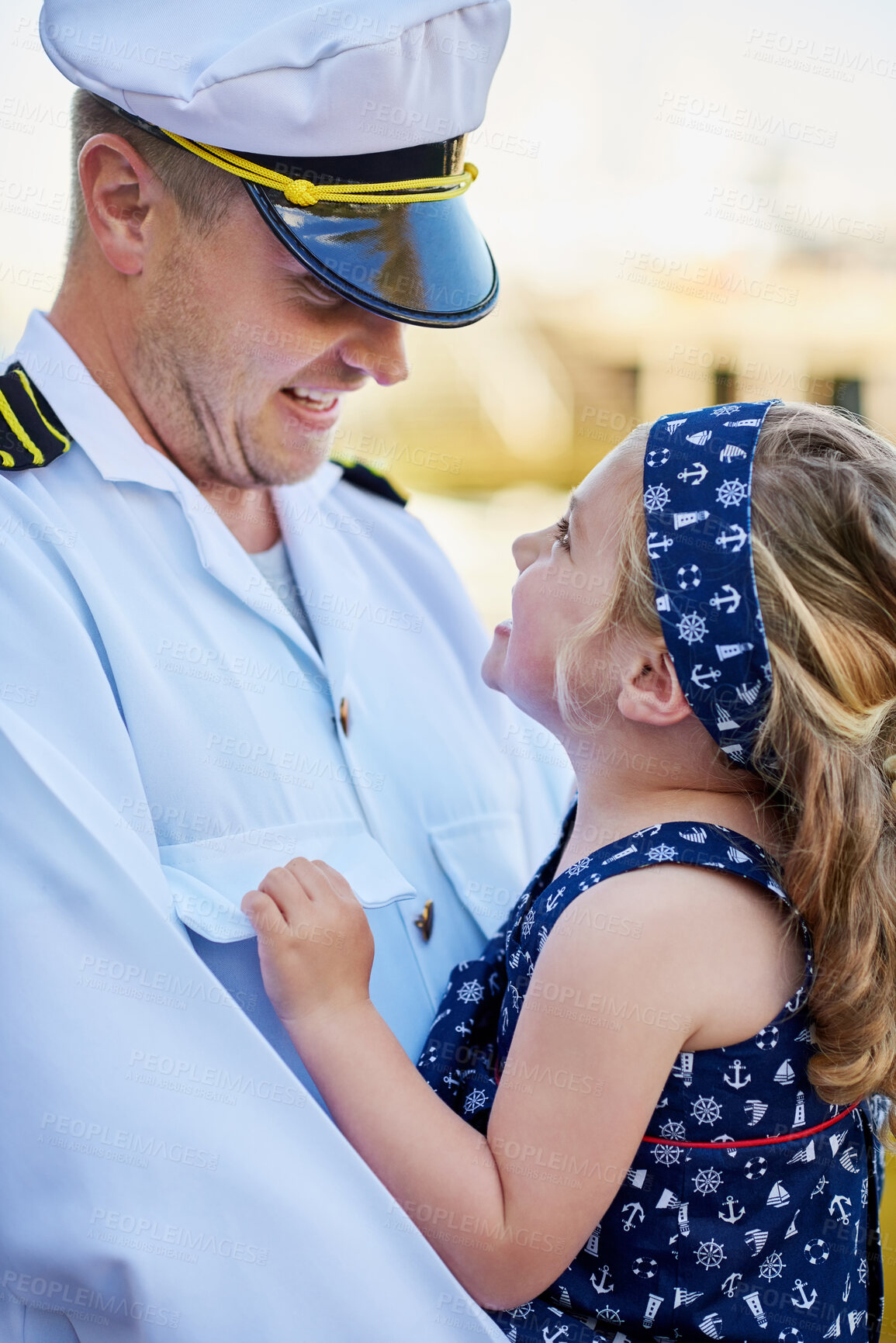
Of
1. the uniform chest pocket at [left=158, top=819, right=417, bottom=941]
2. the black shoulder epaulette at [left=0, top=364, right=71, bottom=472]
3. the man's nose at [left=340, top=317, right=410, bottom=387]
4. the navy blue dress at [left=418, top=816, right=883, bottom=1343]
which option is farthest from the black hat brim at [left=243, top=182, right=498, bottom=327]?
the navy blue dress at [left=418, top=816, right=883, bottom=1343]

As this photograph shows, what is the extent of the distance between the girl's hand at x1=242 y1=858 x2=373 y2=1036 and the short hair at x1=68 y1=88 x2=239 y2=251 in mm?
982

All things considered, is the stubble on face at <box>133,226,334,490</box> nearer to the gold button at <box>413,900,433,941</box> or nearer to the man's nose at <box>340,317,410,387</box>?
the man's nose at <box>340,317,410,387</box>

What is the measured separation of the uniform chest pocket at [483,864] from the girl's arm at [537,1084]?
417 mm

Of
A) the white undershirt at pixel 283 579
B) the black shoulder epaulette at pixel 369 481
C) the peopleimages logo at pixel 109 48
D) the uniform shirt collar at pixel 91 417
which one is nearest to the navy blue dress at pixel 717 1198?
the white undershirt at pixel 283 579

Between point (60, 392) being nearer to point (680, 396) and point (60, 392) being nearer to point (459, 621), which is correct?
point (459, 621)

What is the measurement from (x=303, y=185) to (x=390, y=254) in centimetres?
15

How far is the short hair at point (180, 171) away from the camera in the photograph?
153 centimetres

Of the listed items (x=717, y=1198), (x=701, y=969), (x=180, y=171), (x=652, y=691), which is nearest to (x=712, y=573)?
(x=652, y=691)

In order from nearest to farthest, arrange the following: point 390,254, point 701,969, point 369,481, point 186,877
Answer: point 701,969 < point 186,877 < point 390,254 < point 369,481

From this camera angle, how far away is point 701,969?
108 centimetres

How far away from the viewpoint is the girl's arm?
3.47 feet

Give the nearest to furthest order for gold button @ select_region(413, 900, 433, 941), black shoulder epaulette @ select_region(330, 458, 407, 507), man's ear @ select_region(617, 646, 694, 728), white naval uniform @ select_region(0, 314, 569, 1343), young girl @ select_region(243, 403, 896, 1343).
→ white naval uniform @ select_region(0, 314, 569, 1343)
young girl @ select_region(243, 403, 896, 1343)
man's ear @ select_region(617, 646, 694, 728)
gold button @ select_region(413, 900, 433, 941)
black shoulder epaulette @ select_region(330, 458, 407, 507)

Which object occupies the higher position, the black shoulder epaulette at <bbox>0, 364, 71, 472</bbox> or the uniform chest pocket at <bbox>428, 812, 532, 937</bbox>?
the black shoulder epaulette at <bbox>0, 364, 71, 472</bbox>

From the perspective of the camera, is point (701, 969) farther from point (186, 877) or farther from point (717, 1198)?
point (186, 877)
